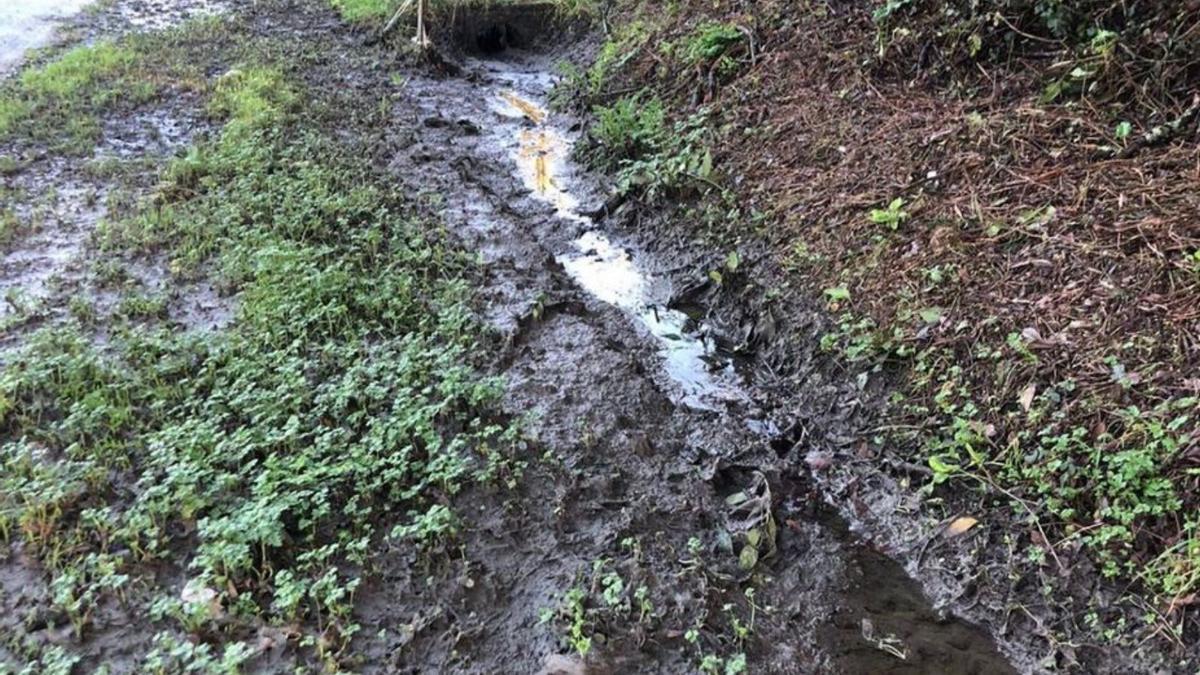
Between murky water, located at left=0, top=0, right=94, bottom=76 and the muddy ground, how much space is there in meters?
4.21

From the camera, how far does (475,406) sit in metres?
4.63

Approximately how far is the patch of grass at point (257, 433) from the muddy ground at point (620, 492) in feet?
0.50

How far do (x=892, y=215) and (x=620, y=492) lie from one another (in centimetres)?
292

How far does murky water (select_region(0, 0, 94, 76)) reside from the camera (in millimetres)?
10625

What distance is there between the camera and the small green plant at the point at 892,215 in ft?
18.2

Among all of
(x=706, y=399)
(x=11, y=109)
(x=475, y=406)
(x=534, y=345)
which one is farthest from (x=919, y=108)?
(x=11, y=109)

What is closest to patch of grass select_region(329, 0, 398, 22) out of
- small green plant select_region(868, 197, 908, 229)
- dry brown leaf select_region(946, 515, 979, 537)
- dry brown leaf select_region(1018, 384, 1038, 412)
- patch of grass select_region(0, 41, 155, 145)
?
patch of grass select_region(0, 41, 155, 145)

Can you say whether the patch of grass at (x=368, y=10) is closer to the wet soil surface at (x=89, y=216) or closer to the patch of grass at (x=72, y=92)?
the patch of grass at (x=72, y=92)

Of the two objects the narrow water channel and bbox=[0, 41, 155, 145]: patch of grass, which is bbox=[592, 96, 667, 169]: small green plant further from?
bbox=[0, 41, 155, 145]: patch of grass

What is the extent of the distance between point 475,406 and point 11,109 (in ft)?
24.3

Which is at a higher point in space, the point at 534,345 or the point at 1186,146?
the point at 1186,146

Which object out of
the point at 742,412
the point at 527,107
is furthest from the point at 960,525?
the point at 527,107

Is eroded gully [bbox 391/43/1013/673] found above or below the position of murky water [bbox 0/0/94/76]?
below

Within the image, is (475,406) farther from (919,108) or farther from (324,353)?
(919,108)
